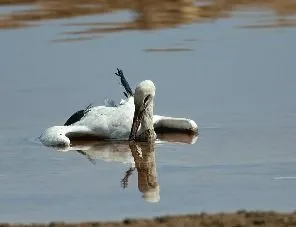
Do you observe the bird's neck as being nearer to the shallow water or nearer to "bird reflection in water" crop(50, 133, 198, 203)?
"bird reflection in water" crop(50, 133, 198, 203)

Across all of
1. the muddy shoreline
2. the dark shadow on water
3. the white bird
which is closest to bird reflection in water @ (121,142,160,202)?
the white bird

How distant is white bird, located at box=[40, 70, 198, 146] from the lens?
13203 mm

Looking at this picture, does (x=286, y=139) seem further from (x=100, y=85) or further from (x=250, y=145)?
(x=100, y=85)

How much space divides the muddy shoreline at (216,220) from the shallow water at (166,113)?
40 centimetres

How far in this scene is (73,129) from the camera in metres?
13.4

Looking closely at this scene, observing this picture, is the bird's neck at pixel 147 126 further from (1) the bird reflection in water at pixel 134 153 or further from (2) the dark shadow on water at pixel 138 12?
(2) the dark shadow on water at pixel 138 12

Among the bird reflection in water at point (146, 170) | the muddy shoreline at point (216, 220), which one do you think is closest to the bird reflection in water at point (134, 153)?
the bird reflection in water at point (146, 170)

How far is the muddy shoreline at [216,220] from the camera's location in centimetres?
913

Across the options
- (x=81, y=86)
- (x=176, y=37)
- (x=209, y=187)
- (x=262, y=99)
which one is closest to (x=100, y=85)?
(x=81, y=86)

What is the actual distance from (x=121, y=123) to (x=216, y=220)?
4.39 metres

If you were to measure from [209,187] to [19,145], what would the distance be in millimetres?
2846

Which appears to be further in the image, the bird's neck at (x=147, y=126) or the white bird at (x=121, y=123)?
the bird's neck at (x=147, y=126)

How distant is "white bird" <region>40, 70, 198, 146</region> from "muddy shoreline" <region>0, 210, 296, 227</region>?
12.2 ft

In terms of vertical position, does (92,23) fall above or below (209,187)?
below
